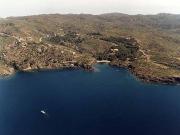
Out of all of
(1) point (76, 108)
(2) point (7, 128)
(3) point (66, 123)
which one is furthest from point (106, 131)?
(2) point (7, 128)

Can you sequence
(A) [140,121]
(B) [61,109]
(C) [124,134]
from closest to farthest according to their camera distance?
(C) [124,134]
(A) [140,121]
(B) [61,109]

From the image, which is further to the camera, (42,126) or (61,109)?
(61,109)

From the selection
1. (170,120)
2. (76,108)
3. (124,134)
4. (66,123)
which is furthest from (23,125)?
(170,120)

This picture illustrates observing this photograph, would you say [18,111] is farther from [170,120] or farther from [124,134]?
[170,120]

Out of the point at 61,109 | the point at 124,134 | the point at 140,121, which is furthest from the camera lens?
the point at 61,109

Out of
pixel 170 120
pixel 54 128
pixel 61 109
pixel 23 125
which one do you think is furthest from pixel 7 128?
pixel 170 120

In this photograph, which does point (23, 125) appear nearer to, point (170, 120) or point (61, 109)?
point (61, 109)

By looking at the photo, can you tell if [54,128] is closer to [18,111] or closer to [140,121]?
[18,111]

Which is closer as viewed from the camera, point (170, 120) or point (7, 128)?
point (7, 128)
